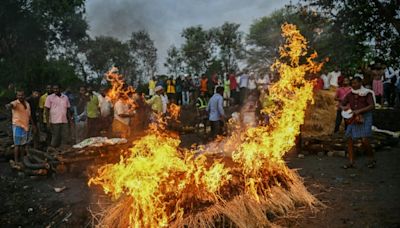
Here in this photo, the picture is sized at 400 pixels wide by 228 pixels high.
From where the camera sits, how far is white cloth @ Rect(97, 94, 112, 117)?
41.3 ft

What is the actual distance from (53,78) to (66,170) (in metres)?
11.4

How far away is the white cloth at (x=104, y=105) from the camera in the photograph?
496 inches

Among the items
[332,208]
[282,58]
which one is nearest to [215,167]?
[332,208]

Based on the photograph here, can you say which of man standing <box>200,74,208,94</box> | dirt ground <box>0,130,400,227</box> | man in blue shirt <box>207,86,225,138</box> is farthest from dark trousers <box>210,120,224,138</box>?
man standing <box>200,74,208,94</box>

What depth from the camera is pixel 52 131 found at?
11180 mm

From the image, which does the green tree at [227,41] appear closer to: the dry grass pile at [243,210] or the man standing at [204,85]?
the man standing at [204,85]

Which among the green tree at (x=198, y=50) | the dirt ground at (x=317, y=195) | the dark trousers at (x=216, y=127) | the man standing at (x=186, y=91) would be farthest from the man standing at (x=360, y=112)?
the green tree at (x=198, y=50)

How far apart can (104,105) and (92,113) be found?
475mm

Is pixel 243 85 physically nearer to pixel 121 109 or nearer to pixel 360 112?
pixel 121 109

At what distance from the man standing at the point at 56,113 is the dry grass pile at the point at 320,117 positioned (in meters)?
7.75

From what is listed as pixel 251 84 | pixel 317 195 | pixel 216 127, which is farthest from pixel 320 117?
pixel 317 195

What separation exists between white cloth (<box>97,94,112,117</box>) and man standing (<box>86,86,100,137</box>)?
118 millimetres

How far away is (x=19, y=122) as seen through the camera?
31.4ft

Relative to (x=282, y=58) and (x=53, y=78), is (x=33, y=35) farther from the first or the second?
(x=282, y=58)
